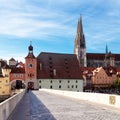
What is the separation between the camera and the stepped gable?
131875 millimetres

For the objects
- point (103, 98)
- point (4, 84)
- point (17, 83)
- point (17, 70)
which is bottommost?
point (103, 98)

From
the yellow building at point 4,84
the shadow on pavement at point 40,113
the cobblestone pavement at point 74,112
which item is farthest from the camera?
the yellow building at point 4,84

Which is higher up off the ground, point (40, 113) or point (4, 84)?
point (4, 84)

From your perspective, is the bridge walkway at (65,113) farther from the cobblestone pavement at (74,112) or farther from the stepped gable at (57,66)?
the stepped gable at (57,66)

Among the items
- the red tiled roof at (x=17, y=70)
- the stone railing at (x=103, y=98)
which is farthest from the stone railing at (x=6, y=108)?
the red tiled roof at (x=17, y=70)

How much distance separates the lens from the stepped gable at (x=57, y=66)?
13188cm

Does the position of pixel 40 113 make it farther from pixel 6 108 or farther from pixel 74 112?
pixel 6 108

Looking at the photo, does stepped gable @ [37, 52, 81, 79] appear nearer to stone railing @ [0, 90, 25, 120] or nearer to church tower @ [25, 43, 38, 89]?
church tower @ [25, 43, 38, 89]

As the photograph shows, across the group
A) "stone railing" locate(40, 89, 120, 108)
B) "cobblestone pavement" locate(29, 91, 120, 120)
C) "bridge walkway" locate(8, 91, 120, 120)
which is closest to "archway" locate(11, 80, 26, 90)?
"stone railing" locate(40, 89, 120, 108)

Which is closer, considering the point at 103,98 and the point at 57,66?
the point at 103,98

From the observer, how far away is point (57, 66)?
137000mm

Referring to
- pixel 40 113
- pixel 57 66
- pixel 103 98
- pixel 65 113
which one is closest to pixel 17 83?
pixel 57 66

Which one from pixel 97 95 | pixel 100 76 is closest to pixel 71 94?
pixel 97 95

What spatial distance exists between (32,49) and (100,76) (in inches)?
1486
